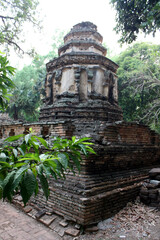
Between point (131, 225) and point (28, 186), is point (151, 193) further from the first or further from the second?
point (28, 186)

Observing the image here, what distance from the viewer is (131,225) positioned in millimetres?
3943

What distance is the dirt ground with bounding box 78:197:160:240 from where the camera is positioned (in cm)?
355

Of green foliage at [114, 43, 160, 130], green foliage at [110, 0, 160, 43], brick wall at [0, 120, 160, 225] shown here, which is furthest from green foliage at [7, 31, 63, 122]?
brick wall at [0, 120, 160, 225]

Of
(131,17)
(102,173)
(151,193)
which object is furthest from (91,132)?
(131,17)

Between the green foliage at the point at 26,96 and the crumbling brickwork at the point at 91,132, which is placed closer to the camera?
A: the crumbling brickwork at the point at 91,132

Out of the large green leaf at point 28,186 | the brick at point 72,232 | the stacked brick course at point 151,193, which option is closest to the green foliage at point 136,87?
the stacked brick course at point 151,193

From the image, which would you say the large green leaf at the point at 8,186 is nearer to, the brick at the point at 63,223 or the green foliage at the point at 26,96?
the brick at the point at 63,223

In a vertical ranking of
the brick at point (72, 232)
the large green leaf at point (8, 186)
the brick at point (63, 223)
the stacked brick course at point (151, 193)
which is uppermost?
the large green leaf at point (8, 186)

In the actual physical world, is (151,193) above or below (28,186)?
below

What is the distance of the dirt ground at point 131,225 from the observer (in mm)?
3555

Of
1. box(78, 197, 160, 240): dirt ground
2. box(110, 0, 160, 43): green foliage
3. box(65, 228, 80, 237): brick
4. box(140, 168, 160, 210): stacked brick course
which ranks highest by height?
box(110, 0, 160, 43): green foliage

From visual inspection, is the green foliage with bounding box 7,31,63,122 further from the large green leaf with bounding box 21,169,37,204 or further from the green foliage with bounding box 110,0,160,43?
Answer: the large green leaf with bounding box 21,169,37,204

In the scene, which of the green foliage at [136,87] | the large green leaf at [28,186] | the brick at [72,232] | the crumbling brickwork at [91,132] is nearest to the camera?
the large green leaf at [28,186]

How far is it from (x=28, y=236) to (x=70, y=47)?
25.0 ft
